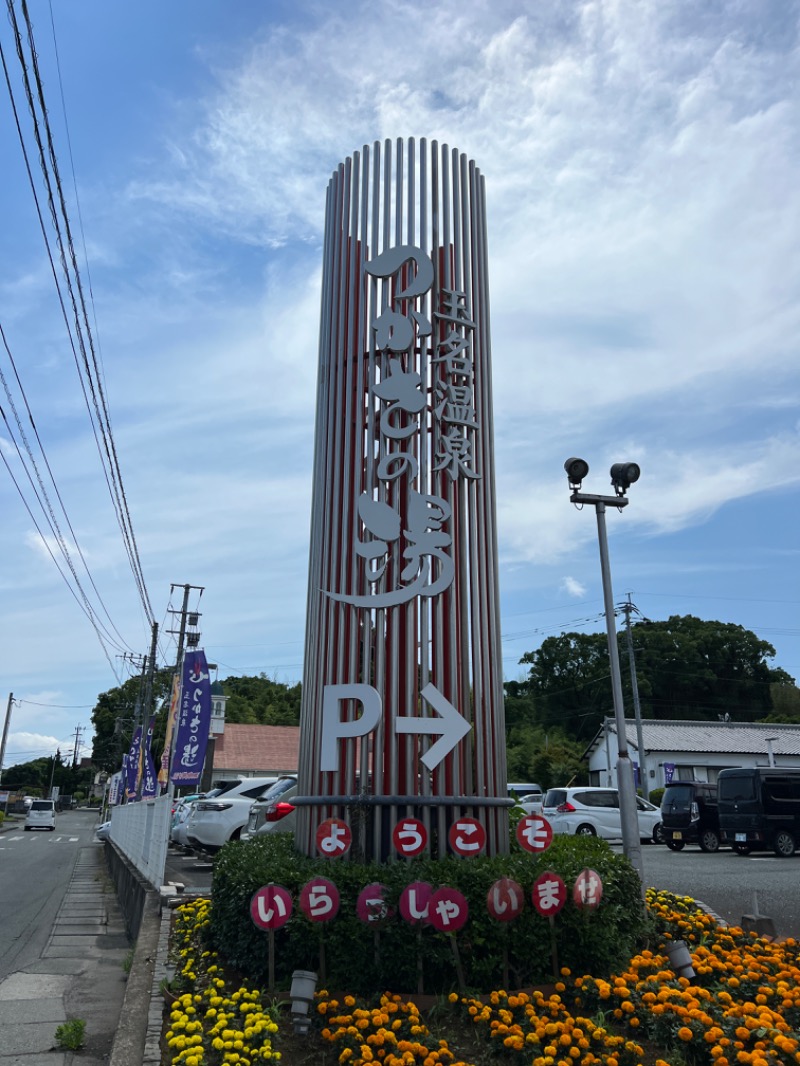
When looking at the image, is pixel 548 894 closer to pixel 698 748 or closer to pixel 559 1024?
pixel 559 1024

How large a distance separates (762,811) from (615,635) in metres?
12.7

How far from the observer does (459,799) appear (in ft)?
22.9

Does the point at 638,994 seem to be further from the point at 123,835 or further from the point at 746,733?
the point at 746,733

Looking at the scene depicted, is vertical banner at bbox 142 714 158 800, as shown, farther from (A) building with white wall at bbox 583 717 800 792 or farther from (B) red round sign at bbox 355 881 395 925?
(A) building with white wall at bbox 583 717 800 792

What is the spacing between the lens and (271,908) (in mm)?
5508

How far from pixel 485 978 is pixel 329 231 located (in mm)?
7132

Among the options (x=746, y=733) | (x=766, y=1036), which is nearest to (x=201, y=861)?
(x=766, y=1036)

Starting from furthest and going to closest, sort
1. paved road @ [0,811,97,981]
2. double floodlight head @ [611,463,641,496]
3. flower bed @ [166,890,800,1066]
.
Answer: paved road @ [0,811,97,981]
double floodlight head @ [611,463,641,496]
flower bed @ [166,890,800,1066]

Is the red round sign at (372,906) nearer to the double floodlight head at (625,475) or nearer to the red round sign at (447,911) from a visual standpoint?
the red round sign at (447,911)

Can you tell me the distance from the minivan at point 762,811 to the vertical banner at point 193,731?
1231cm

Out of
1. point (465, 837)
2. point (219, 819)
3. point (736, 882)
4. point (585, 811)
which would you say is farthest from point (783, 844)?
point (465, 837)

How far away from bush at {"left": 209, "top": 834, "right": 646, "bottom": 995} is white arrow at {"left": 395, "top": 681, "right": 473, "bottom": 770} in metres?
0.94

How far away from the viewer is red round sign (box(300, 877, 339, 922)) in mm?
5520

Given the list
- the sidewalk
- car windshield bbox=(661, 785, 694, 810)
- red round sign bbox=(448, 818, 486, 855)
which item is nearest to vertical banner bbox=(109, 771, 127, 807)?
car windshield bbox=(661, 785, 694, 810)
